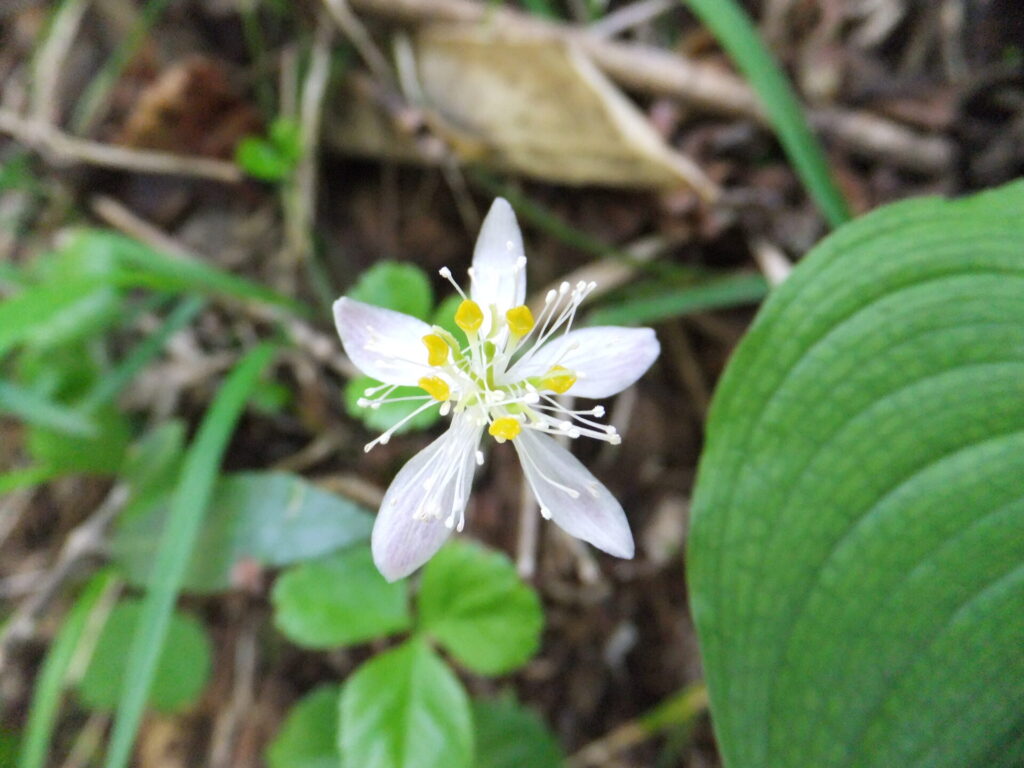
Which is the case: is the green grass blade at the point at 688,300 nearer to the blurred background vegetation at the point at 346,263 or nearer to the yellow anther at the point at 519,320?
the blurred background vegetation at the point at 346,263

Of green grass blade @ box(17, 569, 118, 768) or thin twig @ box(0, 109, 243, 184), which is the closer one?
green grass blade @ box(17, 569, 118, 768)

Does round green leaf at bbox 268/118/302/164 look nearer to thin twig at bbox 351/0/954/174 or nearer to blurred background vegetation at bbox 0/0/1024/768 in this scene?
blurred background vegetation at bbox 0/0/1024/768

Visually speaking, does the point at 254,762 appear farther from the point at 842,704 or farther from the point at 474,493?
the point at 842,704

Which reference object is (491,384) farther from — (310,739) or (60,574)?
(60,574)

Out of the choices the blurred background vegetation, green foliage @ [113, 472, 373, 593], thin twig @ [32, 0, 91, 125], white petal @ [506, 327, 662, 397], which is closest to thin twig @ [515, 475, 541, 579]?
the blurred background vegetation

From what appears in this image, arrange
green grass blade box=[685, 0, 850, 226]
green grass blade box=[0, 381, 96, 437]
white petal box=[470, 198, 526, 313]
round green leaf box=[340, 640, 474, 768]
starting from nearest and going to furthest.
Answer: white petal box=[470, 198, 526, 313] < round green leaf box=[340, 640, 474, 768] < green grass blade box=[685, 0, 850, 226] < green grass blade box=[0, 381, 96, 437]

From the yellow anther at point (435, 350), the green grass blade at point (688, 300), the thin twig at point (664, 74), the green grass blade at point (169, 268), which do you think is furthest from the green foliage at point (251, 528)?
the thin twig at point (664, 74)
